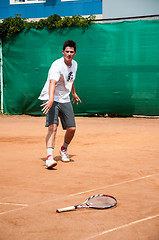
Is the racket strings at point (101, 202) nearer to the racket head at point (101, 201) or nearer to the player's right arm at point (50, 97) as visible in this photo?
the racket head at point (101, 201)

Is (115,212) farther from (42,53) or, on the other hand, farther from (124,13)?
(124,13)

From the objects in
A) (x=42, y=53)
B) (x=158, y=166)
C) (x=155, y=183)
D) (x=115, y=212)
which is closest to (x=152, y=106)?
(x=42, y=53)

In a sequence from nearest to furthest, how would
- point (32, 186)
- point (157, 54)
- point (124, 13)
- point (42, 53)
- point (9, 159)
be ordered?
point (32, 186)
point (9, 159)
point (157, 54)
point (42, 53)
point (124, 13)

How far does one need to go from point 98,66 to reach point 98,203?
738 cm

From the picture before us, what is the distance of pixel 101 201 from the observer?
3643 millimetres

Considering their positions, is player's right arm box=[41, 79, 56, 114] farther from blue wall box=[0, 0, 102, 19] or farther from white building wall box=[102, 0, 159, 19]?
blue wall box=[0, 0, 102, 19]

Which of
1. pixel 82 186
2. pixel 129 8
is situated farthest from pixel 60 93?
pixel 129 8

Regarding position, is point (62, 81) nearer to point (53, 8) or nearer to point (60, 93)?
point (60, 93)

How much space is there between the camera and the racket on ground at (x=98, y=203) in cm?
340

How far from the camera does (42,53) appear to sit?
11078mm

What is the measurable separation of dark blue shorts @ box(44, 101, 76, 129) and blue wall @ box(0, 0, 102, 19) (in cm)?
975

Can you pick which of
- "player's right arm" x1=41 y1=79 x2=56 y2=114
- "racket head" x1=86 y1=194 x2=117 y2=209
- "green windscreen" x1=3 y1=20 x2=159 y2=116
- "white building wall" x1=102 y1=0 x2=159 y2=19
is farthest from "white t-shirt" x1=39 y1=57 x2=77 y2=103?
"white building wall" x1=102 y1=0 x2=159 y2=19

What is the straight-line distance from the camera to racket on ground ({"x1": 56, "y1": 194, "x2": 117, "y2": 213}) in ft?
11.2

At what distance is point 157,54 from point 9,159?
222 inches
